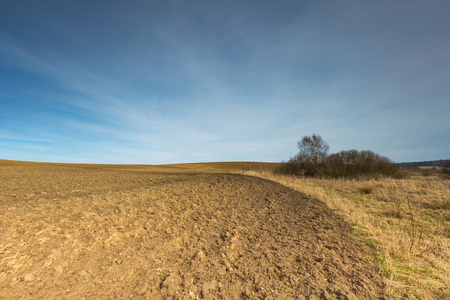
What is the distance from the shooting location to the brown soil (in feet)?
10.3

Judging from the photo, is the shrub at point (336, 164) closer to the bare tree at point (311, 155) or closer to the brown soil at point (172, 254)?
the bare tree at point (311, 155)

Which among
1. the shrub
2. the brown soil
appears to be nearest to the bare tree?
the shrub

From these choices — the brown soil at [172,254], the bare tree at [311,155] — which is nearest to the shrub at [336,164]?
the bare tree at [311,155]

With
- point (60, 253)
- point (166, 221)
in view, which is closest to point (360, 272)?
point (166, 221)

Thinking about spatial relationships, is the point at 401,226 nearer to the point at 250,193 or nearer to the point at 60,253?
the point at 250,193

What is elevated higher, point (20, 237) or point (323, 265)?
point (20, 237)

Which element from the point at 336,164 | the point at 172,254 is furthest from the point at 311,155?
the point at 172,254

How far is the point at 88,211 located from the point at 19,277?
9.77ft

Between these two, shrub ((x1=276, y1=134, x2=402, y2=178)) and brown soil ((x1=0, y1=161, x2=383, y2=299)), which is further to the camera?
shrub ((x1=276, y1=134, x2=402, y2=178))

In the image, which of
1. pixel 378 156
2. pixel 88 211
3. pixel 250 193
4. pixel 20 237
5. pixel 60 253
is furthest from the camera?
pixel 378 156

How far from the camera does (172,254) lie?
4238mm

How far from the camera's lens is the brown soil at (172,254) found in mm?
3146

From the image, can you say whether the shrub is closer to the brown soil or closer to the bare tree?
the bare tree

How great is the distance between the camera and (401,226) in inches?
269
